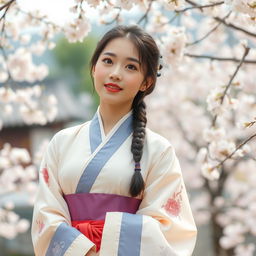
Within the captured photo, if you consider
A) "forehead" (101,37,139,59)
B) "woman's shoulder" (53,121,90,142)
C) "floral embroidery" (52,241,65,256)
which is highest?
"forehead" (101,37,139,59)

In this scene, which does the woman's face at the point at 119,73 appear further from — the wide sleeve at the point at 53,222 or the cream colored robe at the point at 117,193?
the wide sleeve at the point at 53,222

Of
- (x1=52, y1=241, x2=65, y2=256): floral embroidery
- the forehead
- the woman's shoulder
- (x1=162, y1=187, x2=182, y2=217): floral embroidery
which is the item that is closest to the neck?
the woman's shoulder

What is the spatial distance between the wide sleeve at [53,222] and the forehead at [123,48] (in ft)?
1.66

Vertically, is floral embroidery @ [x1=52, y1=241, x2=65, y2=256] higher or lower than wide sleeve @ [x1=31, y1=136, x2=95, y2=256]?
lower

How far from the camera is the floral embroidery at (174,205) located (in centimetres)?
224

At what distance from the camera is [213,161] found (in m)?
3.53

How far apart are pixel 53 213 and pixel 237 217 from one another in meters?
8.40

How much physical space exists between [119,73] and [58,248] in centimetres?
79

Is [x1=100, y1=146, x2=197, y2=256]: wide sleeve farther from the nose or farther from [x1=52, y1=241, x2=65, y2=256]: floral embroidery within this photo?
the nose

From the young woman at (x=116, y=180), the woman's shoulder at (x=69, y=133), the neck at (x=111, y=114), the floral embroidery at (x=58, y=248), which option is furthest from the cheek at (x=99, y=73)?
the floral embroidery at (x=58, y=248)

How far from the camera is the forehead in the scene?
231 centimetres

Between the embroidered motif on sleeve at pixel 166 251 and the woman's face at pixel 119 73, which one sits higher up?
the woman's face at pixel 119 73

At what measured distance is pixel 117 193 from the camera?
2.22 meters

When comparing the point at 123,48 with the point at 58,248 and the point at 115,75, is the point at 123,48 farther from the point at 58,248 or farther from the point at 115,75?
the point at 58,248
